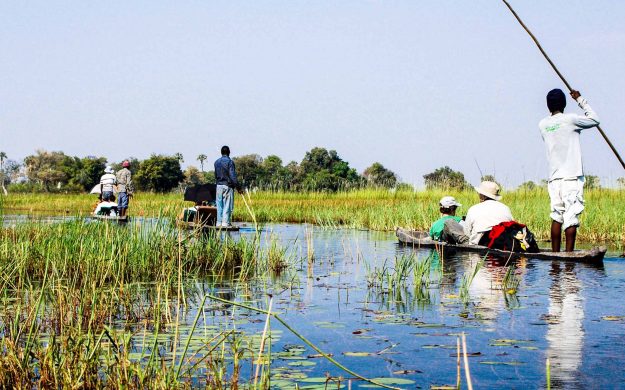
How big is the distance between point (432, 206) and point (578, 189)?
32.4ft

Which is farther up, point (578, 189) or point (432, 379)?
point (578, 189)

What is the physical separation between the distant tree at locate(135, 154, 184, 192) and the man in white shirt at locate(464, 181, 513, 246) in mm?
89731

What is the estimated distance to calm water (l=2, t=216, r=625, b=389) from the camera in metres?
4.87

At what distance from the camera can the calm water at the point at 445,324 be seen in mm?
4867

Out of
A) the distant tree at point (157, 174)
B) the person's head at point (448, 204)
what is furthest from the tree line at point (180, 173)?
the person's head at point (448, 204)

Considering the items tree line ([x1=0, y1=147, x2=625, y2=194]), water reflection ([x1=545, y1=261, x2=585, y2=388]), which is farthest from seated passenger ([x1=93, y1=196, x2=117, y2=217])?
tree line ([x1=0, y1=147, x2=625, y2=194])

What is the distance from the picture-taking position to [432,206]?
21.2 meters

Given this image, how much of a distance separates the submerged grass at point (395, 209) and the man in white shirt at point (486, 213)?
4.48 meters

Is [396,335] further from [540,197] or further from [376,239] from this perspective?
[540,197]

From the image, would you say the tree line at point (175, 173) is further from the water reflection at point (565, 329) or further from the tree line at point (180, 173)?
the water reflection at point (565, 329)

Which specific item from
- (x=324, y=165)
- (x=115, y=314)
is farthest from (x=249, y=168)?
(x=115, y=314)

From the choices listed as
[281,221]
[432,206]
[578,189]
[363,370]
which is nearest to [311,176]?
[281,221]

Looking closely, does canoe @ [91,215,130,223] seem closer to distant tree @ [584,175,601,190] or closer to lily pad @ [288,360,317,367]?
lily pad @ [288,360,317,367]

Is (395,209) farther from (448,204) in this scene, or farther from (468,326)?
(468,326)
